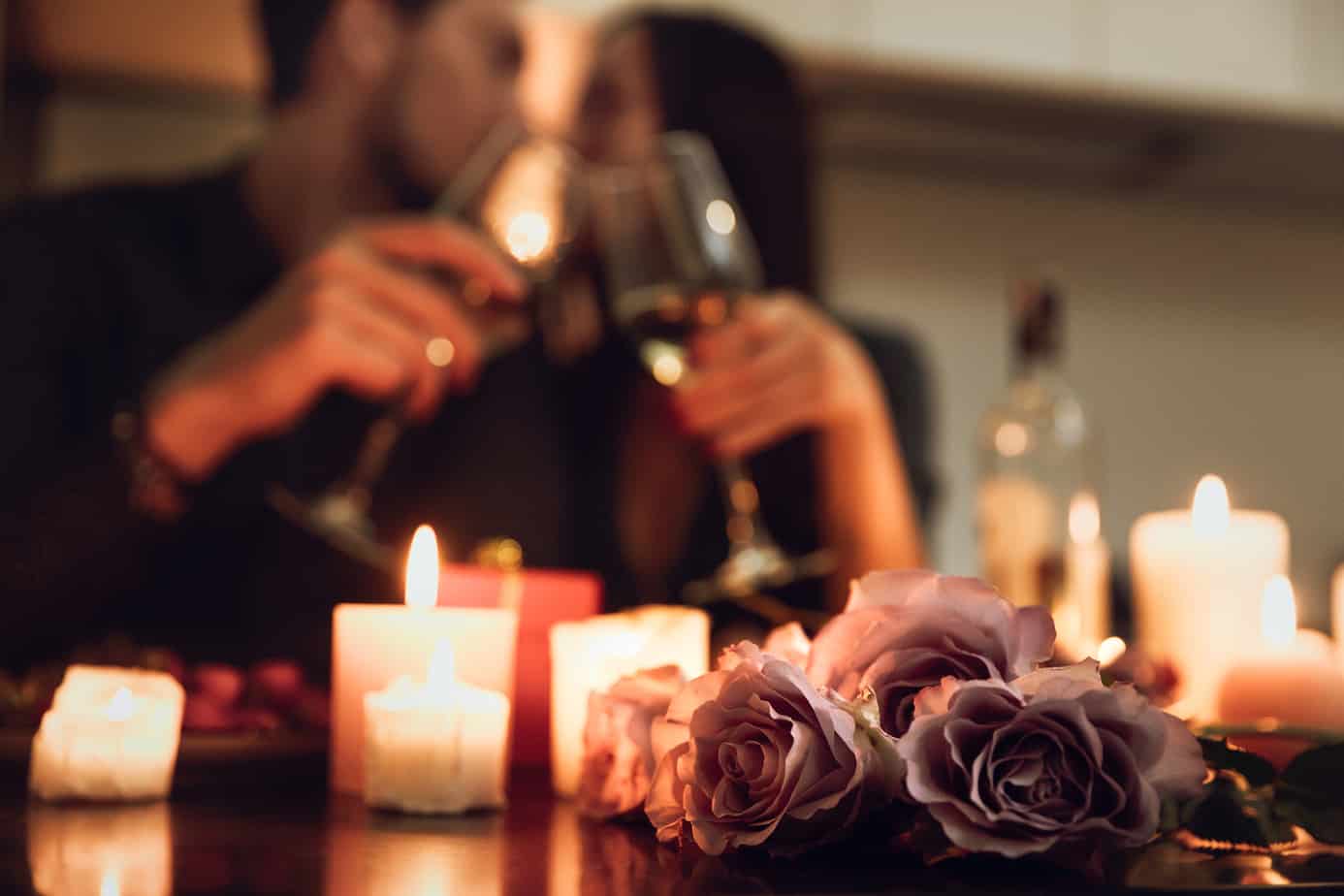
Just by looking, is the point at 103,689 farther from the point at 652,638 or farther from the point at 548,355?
the point at 548,355

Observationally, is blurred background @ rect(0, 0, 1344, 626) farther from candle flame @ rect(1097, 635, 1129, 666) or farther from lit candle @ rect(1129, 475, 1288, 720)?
candle flame @ rect(1097, 635, 1129, 666)

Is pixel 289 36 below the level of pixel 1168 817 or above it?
above

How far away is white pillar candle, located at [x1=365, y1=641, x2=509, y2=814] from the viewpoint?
46cm

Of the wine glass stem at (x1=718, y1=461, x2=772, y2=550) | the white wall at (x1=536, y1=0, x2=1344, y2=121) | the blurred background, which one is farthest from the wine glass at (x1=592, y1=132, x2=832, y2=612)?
the white wall at (x1=536, y1=0, x2=1344, y2=121)

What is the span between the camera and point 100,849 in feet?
1.20

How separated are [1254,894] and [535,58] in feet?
5.40

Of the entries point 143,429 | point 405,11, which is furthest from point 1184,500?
point 143,429

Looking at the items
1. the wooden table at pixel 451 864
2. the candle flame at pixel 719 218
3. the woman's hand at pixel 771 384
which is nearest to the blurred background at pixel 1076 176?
the woman's hand at pixel 771 384

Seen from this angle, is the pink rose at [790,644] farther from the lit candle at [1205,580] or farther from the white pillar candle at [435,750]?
the lit candle at [1205,580]

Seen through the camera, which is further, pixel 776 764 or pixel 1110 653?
pixel 1110 653

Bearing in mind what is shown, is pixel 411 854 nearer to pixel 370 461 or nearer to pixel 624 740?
pixel 624 740

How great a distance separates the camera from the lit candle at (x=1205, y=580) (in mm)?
767

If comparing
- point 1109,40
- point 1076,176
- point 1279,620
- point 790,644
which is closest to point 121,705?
point 790,644

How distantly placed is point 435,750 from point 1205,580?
49 cm
